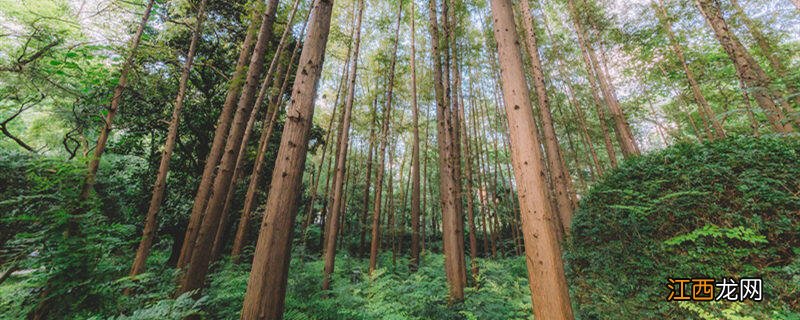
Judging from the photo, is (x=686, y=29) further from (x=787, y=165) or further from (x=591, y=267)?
(x=591, y=267)

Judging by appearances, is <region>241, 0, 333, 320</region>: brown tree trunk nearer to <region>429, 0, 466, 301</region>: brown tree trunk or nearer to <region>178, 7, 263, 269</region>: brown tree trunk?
<region>178, 7, 263, 269</region>: brown tree trunk

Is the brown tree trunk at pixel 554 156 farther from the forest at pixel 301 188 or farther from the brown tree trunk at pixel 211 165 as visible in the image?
the brown tree trunk at pixel 211 165

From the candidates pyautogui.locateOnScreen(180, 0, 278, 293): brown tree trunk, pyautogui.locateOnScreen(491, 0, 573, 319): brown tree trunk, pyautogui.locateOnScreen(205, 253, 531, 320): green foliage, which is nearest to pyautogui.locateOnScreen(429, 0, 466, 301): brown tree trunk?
pyautogui.locateOnScreen(205, 253, 531, 320): green foliage

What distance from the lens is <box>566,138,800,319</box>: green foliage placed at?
2701 millimetres

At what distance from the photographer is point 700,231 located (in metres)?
2.92

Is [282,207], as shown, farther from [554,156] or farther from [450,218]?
[554,156]

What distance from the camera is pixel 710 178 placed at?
3371mm

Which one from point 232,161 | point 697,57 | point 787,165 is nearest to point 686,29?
point 697,57

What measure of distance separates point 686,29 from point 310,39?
1441 centimetres

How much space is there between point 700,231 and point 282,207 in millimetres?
4606

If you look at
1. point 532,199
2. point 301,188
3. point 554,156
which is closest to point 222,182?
point 301,188

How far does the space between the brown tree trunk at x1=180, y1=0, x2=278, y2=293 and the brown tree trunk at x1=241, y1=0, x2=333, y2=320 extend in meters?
2.12

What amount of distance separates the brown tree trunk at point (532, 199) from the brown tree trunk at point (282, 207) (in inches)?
79.0

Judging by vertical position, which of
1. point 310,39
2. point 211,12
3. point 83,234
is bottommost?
point 83,234
